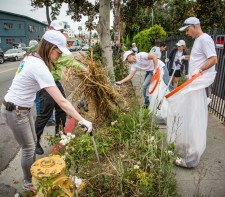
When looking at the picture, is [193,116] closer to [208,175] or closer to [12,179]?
[208,175]

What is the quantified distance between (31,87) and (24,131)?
1.56 feet

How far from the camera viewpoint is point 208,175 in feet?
9.84

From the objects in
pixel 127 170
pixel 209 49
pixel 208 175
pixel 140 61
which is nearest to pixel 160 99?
pixel 140 61

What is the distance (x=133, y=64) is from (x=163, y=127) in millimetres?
1464

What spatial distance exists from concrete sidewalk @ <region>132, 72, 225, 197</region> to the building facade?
122ft

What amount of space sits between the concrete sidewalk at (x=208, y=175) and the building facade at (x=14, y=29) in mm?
37240

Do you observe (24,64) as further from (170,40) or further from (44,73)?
(170,40)

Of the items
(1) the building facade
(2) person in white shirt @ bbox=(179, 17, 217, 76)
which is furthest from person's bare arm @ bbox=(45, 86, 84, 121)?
(1) the building facade

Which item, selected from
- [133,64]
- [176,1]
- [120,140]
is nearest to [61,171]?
[120,140]

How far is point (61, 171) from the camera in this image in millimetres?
2109

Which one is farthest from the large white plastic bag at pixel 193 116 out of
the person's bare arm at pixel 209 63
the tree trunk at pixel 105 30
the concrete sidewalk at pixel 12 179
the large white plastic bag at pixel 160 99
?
the tree trunk at pixel 105 30

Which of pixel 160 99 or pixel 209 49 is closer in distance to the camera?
pixel 209 49

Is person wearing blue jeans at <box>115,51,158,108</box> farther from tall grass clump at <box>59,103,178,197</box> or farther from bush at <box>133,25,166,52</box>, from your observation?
bush at <box>133,25,166,52</box>

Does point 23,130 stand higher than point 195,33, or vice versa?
point 195,33
